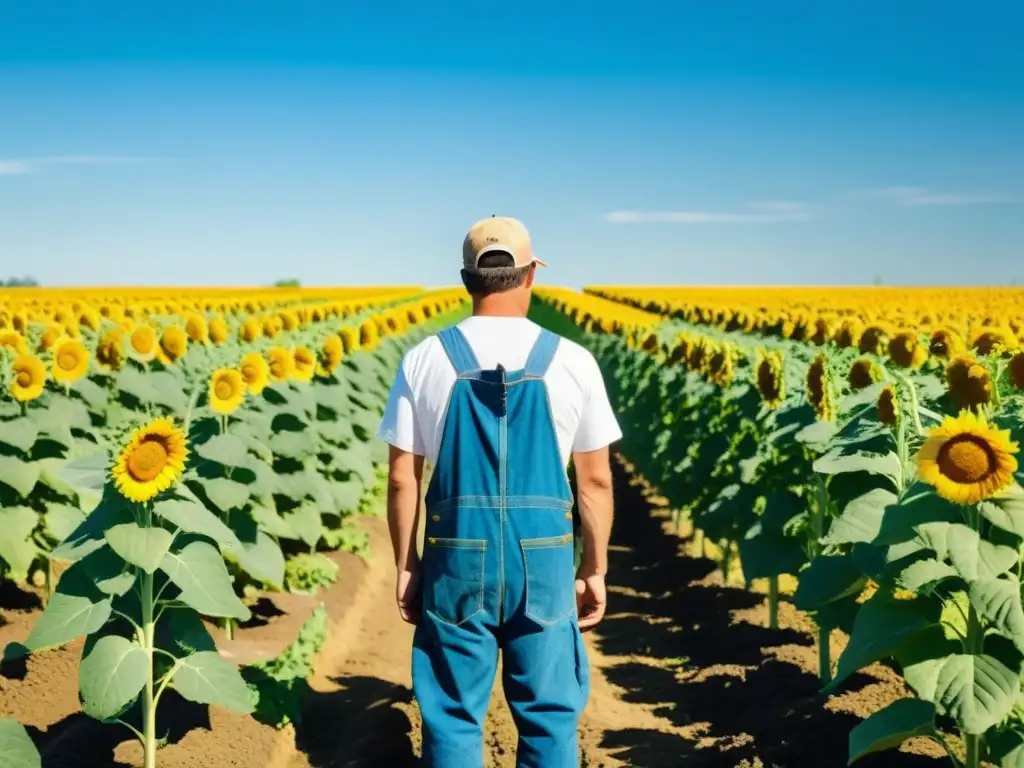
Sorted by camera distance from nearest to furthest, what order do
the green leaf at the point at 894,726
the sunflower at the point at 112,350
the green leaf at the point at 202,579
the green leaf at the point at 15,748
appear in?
the green leaf at the point at 15,748
the green leaf at the point at 894,726
the green leaf at the point at 202,579
the sunflower at the point at 112,350

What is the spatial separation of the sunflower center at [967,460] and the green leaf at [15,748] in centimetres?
286

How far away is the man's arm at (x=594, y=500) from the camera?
10.9 feet

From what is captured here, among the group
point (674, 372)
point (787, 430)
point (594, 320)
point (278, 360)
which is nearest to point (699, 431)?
point (674, 372)

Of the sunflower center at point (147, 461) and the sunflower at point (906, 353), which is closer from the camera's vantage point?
the sunflower center at point (147, 461)

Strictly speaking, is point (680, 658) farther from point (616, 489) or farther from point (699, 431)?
point (616, 489)

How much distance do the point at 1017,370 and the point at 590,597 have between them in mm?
3767

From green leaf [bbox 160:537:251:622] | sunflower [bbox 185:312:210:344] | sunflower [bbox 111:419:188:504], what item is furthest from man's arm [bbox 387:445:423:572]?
sunflower [bbox 185:312:210:344]

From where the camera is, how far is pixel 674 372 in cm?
→ 1096

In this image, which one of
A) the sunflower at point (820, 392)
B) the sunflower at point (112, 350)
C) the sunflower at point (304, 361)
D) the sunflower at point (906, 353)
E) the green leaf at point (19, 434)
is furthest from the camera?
the sunflower at point (112, 350)

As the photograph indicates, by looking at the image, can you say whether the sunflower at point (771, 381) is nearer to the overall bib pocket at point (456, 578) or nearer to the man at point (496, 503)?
the man at point (496, 503)

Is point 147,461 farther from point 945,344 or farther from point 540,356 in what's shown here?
point 945,344

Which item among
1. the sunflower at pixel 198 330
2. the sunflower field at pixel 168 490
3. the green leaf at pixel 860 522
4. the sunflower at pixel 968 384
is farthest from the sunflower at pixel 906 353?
the sunflower at pixel 198 330

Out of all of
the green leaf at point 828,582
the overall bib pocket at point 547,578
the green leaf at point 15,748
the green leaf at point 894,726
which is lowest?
the green leaf at point 894,726

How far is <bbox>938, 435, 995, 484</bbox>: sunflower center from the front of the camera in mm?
3342
